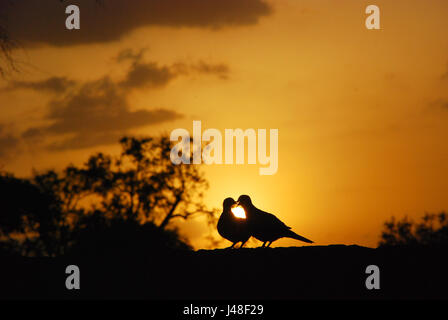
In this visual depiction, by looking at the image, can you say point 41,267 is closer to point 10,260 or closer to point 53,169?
point 10,260

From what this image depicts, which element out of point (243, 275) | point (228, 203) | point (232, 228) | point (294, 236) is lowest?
point (243, 275)

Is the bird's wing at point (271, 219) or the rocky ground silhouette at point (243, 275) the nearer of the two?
the rocky ground silhouette at point (243, 275)

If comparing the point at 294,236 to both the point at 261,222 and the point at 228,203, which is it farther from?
the point at 228,203

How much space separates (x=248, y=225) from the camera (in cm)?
934

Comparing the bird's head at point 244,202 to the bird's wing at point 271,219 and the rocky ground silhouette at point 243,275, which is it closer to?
the bird's wing at point 271,219

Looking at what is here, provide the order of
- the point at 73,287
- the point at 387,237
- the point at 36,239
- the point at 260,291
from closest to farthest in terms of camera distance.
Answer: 1. the point at 260,291
2. the point at 73,287
3. the point at 36,239
4. the point at 387,237

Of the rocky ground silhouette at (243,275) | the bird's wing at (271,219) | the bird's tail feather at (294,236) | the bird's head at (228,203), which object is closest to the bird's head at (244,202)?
the bird's head at (228,203)

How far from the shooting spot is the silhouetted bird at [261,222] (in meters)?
9.44

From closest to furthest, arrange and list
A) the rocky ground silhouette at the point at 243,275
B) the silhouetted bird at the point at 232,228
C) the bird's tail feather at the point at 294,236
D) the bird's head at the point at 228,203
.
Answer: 1. the rocky ground silhouette at the point at 243,275
2. the silhouetted bird at the point at 232,228
3. the bird's head at the point at 228,203
4. the bird's tail feather at the point at 294,236

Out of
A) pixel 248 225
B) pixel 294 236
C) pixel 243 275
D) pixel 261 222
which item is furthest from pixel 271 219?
pixel 243 275

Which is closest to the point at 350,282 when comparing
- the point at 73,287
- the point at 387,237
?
the point at 73,287

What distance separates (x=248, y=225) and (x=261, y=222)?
23cm

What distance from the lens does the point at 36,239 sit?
29.0 m
